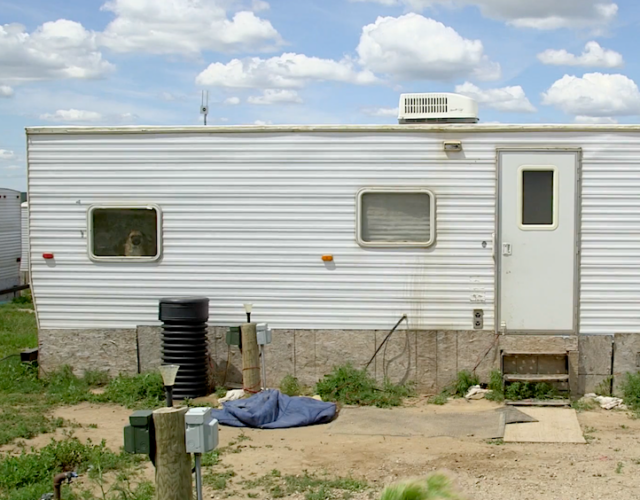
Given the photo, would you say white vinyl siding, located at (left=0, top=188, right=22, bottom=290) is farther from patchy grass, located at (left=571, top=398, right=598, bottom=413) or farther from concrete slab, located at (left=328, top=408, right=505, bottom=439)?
patchy grass, located at (left=571, top=398, right=598, bottom=413)

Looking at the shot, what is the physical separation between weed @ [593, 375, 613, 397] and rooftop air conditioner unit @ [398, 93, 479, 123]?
11.1ft

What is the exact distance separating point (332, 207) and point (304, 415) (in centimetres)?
249

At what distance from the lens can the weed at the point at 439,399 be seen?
9014mm

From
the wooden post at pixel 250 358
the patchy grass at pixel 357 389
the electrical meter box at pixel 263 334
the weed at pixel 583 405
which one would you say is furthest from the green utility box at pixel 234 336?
the weed at pixel 583 405

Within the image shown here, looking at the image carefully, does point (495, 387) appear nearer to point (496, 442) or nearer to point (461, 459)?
point (496, 442)

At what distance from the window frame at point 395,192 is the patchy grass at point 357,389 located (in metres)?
1.45

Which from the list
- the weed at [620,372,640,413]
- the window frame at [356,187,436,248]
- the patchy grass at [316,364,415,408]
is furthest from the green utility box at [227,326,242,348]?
the weed at [620,372,640,413]

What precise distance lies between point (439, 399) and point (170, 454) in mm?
4681

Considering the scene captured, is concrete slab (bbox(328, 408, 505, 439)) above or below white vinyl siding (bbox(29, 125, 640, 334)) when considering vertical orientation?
below

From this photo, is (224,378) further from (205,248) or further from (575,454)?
(575,454)

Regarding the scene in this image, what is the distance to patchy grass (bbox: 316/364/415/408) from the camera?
9023mm

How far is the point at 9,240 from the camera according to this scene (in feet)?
65.7

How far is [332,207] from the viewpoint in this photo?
31.0ft

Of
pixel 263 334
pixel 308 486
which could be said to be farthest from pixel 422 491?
pixel 263 334
